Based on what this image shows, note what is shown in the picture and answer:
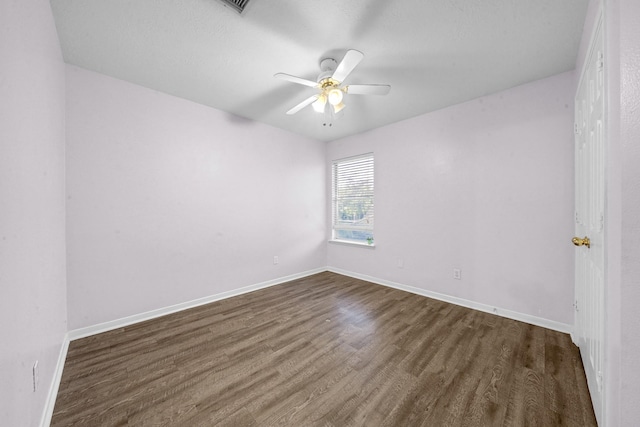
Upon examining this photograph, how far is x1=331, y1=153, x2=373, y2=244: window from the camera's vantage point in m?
3.95

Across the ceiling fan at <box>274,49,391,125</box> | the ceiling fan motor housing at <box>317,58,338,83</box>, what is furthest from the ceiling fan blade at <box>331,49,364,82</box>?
the ceiling fan motor housing at <box>317,58,338,83</box>

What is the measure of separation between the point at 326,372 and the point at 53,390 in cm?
175

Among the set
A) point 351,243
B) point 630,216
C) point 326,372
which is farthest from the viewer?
point 351,243

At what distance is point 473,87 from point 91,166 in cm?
398

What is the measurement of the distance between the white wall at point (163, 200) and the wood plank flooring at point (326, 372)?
477 millimetres

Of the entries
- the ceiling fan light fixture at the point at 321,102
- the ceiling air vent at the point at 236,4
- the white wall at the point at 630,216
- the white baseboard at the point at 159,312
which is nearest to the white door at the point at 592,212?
the white wall at the point at 630,216

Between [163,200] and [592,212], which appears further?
[163,200]

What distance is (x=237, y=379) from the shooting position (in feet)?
5.18

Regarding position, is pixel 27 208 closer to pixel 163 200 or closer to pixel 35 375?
pixel 35 375

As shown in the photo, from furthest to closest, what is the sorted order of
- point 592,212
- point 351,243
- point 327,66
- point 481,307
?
point 351,243 < point 481,307 < point 327,66 < point 592,212

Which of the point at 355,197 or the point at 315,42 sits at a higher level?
the point at 315,42

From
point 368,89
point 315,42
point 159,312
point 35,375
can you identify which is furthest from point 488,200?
point 159,312

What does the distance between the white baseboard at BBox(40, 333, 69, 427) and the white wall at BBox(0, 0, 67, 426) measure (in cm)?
6

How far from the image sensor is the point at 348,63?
170cm
